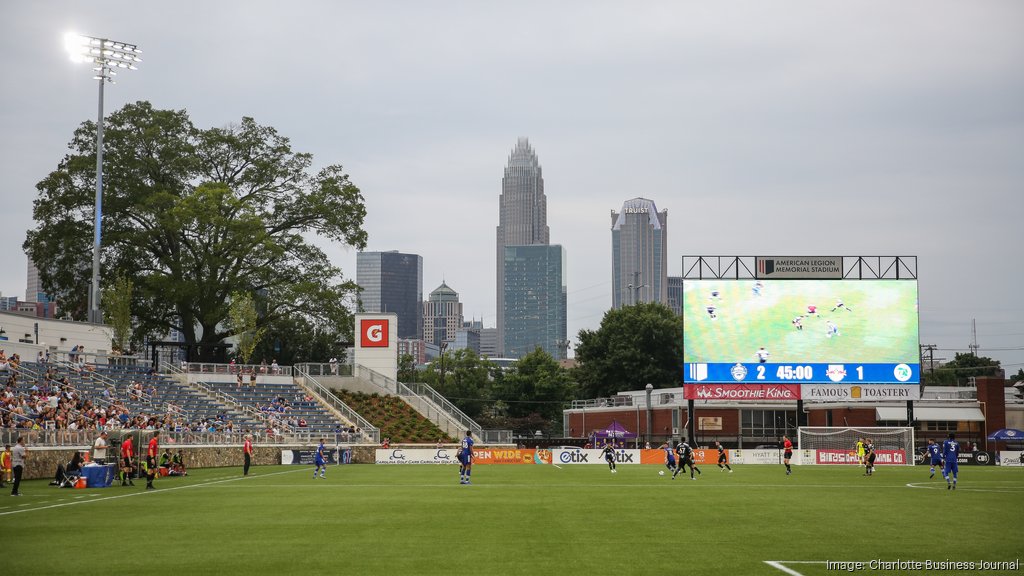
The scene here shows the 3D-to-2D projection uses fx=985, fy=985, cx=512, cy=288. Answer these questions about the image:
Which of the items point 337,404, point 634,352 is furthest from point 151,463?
point 634,352

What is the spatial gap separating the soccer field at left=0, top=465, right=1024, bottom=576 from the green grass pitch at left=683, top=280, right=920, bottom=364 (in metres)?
28.5

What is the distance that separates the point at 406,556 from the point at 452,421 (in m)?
57.2

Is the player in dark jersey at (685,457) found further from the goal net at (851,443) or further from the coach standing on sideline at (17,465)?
the coach standing on sideline at (17,465)

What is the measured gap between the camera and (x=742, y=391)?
6450 cm

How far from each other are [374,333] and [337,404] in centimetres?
1176

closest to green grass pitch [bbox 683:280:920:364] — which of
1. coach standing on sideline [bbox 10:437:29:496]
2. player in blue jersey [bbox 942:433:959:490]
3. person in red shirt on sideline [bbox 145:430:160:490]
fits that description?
player in blue jersey [bbox 942:433:959:490]

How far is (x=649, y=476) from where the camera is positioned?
4488cm

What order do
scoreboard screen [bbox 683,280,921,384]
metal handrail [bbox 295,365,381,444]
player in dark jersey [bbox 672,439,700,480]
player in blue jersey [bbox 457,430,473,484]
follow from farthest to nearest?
metal handrail [bbox 295,365,381,444] < scoreboard screen [bbox 683,280,921,384] < player in dark jersey [bbox 672,439,700,480] < player in blue jersey [bbox 457,430,473,484]

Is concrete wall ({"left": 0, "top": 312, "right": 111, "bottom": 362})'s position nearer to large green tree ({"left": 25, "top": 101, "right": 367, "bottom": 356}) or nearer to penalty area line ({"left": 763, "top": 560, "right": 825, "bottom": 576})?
large green tree ({"left": 25, "top": 101, "right": 367, "bottom": 356})

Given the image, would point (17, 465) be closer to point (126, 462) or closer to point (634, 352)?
point (126, 462)

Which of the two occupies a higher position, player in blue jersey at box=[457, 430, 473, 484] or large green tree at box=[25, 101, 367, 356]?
large green tree at box=[25, 101, 367, 356]

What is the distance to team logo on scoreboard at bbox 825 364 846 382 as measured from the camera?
6331 centimetres

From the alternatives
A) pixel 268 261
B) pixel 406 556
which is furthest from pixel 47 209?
pixel 406 556

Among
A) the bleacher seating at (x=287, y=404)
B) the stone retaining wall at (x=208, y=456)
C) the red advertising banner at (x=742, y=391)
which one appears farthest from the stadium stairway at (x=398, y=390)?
the red advertising banner at (x=742, y=391)
